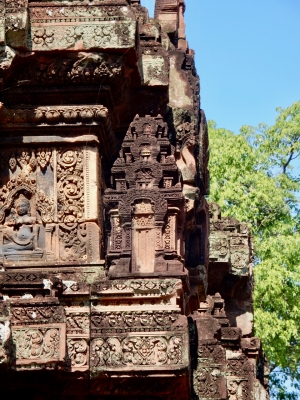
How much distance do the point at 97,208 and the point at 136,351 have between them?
175 cm

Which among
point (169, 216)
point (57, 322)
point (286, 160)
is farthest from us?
point (286, 160)

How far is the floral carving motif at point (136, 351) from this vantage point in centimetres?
1131

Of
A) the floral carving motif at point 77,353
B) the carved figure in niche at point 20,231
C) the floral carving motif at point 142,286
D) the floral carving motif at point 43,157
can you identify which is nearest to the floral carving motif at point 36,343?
the floral carving motif at point 77,353

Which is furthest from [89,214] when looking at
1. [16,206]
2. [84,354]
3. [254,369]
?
[254,369]

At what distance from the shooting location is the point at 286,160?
31625 mm

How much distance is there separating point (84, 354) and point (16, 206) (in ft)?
6.01

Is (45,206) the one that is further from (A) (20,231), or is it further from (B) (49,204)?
(A) (20,231)

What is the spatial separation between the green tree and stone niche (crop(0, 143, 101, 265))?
14.9 m

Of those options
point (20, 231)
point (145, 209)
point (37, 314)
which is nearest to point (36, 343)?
point (37, 314)

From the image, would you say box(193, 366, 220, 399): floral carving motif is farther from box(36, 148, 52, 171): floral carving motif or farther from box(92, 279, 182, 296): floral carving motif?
box(36, 148, 52, 171): floral carving motif

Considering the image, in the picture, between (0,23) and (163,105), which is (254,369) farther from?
(0,23)

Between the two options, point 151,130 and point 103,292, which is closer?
point 103,292

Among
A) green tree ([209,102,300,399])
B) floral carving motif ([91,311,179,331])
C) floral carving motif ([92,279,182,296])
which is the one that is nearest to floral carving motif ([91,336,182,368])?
floral carving motif ([91,311,179,331])

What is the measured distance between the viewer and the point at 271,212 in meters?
30.2
